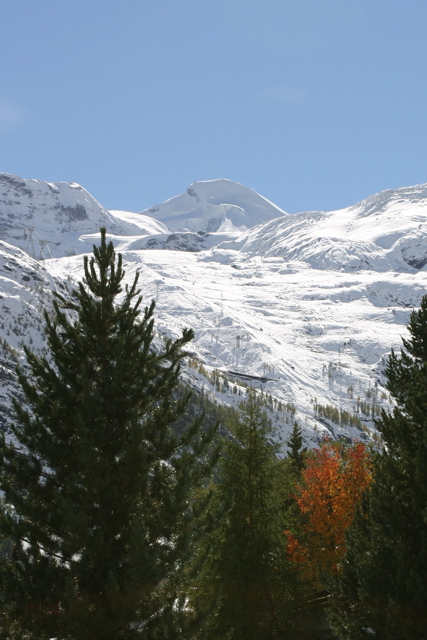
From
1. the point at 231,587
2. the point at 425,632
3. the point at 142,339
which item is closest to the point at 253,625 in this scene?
the point at 231,587

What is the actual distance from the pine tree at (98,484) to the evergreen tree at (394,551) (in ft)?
18.5

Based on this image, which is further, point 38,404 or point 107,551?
point 38,404

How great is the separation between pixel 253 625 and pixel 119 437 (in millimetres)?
10886

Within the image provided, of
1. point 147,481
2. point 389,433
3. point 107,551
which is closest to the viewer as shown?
point 107,551

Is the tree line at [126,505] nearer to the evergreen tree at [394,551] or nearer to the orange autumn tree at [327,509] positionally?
the evergreen tree at [394,551]

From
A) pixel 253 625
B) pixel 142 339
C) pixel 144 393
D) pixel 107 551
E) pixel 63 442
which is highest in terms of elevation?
pixel 142 339

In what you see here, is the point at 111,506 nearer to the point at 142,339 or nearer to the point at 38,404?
the point at 38,404

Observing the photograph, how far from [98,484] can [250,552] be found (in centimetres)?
1052

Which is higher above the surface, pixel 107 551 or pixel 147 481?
pixel 147 481

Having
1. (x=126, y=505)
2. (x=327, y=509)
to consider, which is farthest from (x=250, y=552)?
(x=327, y=509)

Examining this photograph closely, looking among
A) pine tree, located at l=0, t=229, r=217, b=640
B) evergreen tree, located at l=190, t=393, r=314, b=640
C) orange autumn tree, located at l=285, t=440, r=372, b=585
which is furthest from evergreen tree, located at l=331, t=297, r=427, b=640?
orange autumn tree, located at l=285, t=440, r=372, b=585

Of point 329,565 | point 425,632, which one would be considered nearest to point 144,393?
point 425,632

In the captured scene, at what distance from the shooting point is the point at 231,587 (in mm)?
25938

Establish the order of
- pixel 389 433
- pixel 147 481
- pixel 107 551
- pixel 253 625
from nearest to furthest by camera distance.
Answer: pixel 107 551, pixel 147 481, pixel 389 433, pixel 253 625
